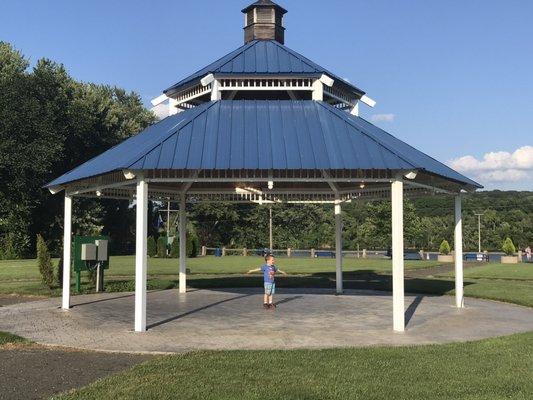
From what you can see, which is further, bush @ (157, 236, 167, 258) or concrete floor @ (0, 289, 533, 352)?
bush @ (157, 236, 167, 258)

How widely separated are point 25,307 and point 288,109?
29.1 ft

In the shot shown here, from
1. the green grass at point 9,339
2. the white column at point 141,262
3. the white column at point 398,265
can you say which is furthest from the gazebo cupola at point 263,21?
the green grass at point 9,339

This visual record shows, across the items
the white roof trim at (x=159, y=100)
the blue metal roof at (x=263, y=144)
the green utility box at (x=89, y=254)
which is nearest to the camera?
the blue metal roof at (x=263, y=144)

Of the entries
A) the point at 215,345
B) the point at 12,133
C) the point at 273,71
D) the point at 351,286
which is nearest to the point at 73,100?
the point at 12,133

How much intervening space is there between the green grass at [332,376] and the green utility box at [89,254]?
10846mm

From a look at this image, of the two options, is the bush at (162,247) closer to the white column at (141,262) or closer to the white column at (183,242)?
the white column at (183,242)

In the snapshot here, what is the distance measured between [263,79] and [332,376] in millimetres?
8962

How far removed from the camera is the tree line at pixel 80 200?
40.6 meters

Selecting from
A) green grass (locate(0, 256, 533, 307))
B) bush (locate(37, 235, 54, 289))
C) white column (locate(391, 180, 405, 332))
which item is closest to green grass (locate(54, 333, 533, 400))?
white column (locate(391, 180, 405, 332))

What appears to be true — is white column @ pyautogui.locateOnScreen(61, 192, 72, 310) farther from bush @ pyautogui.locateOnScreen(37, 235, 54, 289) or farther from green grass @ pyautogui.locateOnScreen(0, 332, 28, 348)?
bush @ pyautogui.locateOnScreen(37, 235, 54, 289)

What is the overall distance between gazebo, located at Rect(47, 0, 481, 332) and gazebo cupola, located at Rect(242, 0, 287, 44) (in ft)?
0.10

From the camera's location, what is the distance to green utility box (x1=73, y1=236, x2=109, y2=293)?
1853 centimetres

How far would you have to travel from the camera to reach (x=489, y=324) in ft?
41.2

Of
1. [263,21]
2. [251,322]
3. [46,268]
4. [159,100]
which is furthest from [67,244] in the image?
[263,21]
